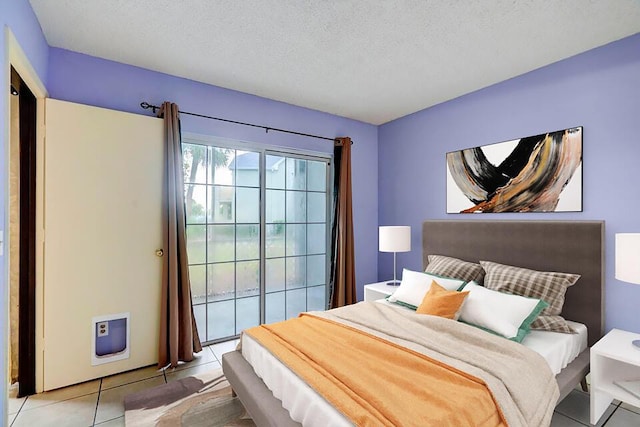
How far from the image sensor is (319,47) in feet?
8.09

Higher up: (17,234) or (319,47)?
(319,47)

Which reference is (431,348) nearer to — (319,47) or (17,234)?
(319,47)

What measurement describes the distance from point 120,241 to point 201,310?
107 cm

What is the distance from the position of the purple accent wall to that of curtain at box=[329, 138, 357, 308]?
2.98ft

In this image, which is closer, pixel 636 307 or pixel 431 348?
pixel 431 348

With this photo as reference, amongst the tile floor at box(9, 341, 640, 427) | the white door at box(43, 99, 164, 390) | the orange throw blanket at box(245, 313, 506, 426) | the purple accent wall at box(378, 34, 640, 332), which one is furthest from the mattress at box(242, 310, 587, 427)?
the white door at box(43, 99, 164, 390)

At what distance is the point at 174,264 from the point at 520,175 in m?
3.16

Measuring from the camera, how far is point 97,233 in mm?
2537

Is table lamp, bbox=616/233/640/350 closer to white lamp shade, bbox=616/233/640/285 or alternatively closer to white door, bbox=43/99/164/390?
white lamp shade, bbox=616/233/640/285

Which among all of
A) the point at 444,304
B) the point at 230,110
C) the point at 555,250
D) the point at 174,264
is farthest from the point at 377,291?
the point at 230,110

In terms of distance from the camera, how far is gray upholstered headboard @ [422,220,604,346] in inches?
95.2

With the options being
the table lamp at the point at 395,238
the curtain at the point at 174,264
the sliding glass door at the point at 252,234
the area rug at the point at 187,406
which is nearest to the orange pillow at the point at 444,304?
the table lamp at the point at 395,238

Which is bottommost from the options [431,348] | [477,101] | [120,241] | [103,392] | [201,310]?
[103,392]

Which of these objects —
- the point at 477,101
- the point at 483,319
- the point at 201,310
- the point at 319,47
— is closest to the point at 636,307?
the point at 483,319
